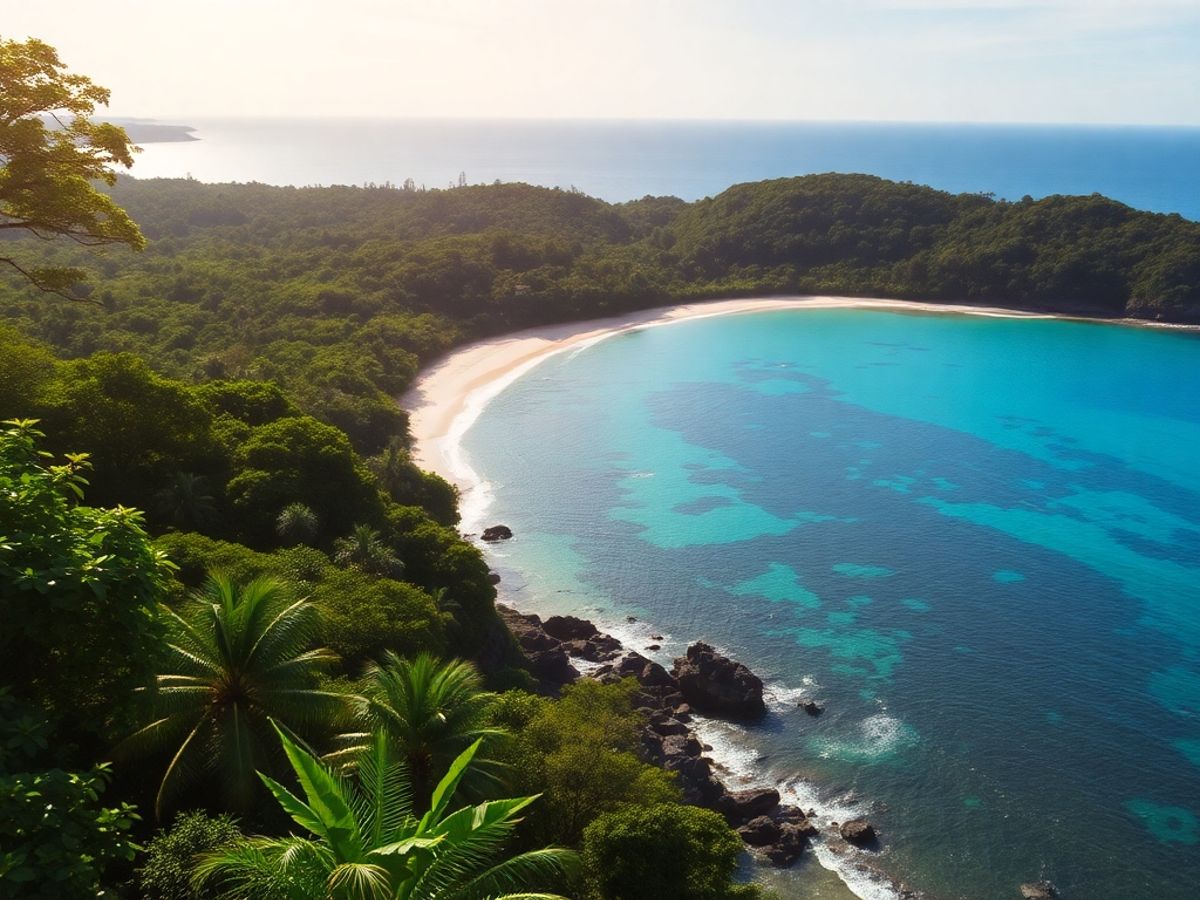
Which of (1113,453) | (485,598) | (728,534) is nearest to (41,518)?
(485,598)

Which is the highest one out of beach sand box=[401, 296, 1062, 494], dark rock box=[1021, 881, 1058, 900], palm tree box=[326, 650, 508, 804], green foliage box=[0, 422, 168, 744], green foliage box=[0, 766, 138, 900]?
green foliage box=[0, 422, 168, 744]

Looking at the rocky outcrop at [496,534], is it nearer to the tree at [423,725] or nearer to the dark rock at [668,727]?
the dark rock at [668,727]

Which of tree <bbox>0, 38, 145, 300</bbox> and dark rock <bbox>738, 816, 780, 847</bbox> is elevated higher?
tree <bbox>0, 38, 145, 300</bbox>

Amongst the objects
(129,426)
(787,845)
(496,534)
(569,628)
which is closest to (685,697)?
(569,628)

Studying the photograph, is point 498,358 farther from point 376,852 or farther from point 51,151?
point 376,852

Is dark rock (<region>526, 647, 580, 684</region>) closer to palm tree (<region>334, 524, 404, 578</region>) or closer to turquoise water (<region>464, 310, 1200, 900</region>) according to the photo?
turquoise water (<region>464, 310, 1200, 900</region>)

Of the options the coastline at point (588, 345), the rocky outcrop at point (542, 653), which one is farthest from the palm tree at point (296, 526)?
the coastline at point (588, 345)

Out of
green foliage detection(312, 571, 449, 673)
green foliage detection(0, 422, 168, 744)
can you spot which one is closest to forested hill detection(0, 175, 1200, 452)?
green foliage detection(312, 571, 449, 673)
